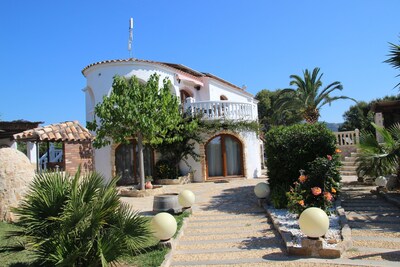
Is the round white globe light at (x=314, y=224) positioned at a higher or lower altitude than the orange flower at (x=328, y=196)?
lower

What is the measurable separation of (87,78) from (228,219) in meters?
14.1

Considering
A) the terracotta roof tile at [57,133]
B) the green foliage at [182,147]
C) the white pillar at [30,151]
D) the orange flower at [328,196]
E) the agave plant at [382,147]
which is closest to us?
the orange flower at [328,196]

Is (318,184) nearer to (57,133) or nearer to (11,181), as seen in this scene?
(11,181)

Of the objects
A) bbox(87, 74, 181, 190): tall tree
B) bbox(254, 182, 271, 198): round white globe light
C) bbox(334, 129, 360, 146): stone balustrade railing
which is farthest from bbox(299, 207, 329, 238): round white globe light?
bbox(334, 129, 360, 146): stone balustrade railing

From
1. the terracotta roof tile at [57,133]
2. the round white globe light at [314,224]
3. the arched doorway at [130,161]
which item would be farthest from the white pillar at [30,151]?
the round white globe light at [314,224]

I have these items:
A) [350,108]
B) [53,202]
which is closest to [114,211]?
[53,202]

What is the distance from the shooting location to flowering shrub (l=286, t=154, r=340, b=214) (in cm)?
872

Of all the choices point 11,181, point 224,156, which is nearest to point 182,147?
point 224,156

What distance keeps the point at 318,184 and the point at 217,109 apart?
1001cm

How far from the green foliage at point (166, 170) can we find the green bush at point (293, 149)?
7.44 m

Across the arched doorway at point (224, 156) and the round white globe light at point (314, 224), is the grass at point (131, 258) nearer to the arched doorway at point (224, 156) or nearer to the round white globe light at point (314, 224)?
the round white globe light at point (314, 224)

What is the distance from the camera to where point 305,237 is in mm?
6469

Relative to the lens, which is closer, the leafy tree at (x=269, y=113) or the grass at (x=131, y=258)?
the grass at (x=131, y=258)

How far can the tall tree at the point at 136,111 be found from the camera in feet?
44.9
